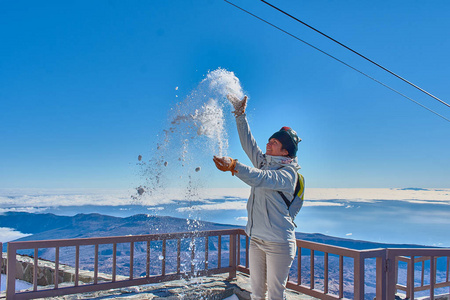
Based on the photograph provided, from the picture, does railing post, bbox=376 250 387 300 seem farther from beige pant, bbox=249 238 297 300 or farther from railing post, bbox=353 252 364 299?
beige pant, bbox=249 238 297 300

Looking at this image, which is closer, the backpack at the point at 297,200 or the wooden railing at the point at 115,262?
the backpack at the point at 297,200

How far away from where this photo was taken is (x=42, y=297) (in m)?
3.68

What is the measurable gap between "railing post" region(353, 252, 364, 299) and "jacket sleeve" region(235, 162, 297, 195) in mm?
1191

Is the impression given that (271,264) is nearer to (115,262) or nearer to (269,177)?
(269,177)

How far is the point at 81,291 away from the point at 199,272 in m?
1.54

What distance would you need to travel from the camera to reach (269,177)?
2.19 m

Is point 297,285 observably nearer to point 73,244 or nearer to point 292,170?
point 292,170

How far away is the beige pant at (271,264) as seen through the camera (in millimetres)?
2449

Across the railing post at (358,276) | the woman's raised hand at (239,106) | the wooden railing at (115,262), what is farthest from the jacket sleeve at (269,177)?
the wooden railing at (115,262)

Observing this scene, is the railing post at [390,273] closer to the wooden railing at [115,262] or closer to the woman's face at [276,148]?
the woman's face at [276,148]

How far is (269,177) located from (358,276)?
5.53ft

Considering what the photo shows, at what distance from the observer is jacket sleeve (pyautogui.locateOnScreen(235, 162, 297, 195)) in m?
2.07

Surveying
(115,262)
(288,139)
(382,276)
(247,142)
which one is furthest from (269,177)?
(115,262)

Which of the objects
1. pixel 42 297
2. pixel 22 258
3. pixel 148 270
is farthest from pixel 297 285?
pixel 22 258
